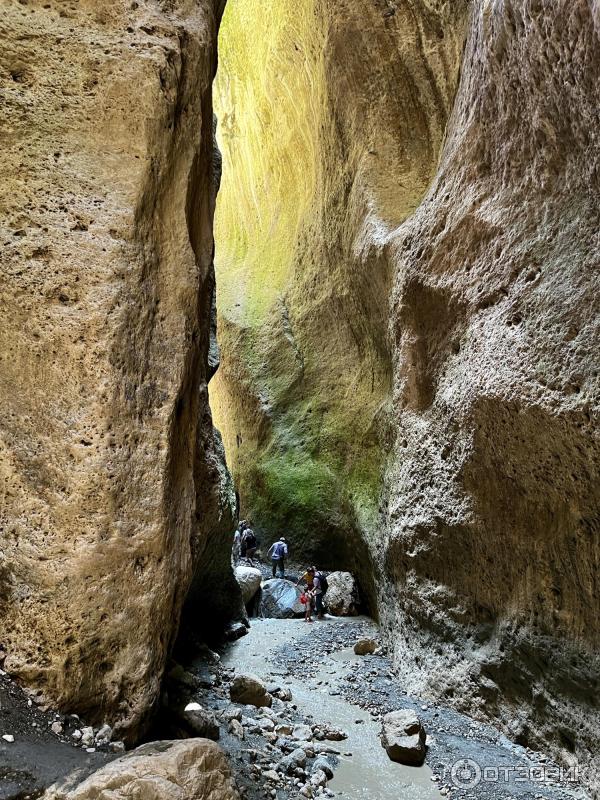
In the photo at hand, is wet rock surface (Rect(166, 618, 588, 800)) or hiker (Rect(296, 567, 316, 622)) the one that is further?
hiker (Rect(296, 567, 316, 622))

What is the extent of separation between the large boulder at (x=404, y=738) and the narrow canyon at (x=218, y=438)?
15cm

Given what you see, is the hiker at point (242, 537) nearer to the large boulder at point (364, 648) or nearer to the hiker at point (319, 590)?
the hiker at point (319, 590)

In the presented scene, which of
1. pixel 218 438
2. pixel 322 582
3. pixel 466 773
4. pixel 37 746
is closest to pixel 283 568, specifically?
pixel 322 582

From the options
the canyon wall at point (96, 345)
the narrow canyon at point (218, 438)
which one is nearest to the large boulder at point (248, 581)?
the narrow canyon at point (218, 438)

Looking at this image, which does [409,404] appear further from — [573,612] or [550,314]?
[573,612]

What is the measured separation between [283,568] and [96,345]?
9014mm

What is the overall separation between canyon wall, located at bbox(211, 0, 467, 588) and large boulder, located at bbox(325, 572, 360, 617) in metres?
0.41

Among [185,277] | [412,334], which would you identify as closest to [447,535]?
[412,334]

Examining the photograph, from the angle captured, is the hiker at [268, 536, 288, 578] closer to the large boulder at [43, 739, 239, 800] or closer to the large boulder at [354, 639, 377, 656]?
the large boulder at [354, 639, 377, 656]

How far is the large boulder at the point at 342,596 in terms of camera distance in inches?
438

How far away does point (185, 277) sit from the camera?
5641mm

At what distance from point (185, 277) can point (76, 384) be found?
1.48m

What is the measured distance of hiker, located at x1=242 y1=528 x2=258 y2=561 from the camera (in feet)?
45.4

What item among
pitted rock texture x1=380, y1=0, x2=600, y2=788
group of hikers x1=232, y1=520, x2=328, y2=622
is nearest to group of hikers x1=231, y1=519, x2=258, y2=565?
group of hikers x1=232, y1=520, x2=328, y2=622
